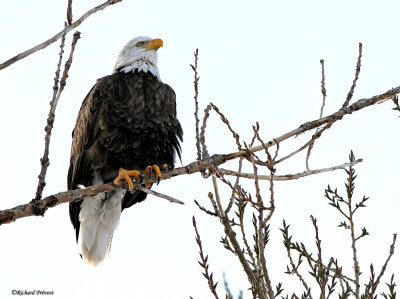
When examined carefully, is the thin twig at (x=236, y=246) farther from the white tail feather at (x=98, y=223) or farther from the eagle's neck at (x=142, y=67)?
the eagle's neck at (x=142, y=67)

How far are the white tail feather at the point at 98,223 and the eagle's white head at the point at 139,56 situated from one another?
130 centimetres

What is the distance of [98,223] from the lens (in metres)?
5.77

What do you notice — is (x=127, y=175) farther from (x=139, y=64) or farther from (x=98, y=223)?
(x=139, y=64)

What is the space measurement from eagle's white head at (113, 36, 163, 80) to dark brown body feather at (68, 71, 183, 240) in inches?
15.8

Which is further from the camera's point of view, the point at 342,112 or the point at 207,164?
the point at 207,164

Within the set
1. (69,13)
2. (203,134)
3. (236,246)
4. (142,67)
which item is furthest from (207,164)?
(142,67)

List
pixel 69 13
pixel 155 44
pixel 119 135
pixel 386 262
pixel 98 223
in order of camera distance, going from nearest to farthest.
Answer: pixel 69 13 < pixel 386 262 < pixel 119 135 < pixel 98 223 < pixel 155 44

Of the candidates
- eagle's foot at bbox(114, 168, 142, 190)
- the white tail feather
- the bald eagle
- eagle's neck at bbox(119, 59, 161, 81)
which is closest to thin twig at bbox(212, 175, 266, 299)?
eagle's foot at bbox(114, 168, 142, 190)

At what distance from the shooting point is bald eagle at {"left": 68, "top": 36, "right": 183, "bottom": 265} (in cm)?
505

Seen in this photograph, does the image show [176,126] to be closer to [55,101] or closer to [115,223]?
[115,223]

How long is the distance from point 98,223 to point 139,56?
6.07ft

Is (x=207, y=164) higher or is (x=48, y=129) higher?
(x=207, y=164)

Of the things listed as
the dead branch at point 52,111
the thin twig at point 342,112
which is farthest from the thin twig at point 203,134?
the dead branch at point 52,111

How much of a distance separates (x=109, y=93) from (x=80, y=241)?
1731mm
